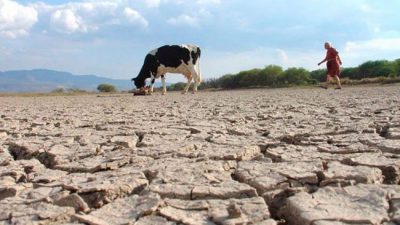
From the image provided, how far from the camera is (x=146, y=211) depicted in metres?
2.15

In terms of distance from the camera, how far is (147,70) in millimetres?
16953

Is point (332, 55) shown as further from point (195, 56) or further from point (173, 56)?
point (173, 56)

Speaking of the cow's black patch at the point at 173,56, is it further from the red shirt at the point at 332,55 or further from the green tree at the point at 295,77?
the green tree at the point at 295,77

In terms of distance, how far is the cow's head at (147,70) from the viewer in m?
16.8

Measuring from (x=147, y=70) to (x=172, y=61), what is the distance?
3.02ft

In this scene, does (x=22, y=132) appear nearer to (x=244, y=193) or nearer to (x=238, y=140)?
(x=238, y=140)

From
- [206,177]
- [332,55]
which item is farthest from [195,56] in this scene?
[206,177]

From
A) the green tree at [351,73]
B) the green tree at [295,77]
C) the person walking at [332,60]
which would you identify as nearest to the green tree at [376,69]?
the green tree at [351,73]

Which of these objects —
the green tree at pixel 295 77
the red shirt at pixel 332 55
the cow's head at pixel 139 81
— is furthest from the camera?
the green tree at pixel 295 77

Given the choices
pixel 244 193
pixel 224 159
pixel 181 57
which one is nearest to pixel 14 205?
pixel 244 193

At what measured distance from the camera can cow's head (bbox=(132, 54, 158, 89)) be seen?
55.2ft

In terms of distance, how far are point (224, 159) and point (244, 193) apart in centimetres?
84

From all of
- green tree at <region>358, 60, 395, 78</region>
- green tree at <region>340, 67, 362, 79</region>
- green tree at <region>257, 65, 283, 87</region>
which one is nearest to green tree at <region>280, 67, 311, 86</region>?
green tree at <region>257, 65, 283, 87</region>

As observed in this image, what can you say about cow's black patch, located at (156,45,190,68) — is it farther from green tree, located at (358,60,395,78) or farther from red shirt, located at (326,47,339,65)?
green tree, located at (358,60,395,78)
